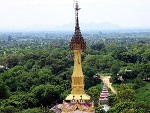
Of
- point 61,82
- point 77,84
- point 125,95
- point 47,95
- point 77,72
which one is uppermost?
point 77,72

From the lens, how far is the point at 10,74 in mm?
65438

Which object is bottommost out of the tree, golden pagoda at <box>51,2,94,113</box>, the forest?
the forest

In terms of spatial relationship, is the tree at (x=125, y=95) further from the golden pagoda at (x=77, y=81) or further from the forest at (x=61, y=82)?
the golden pagoda at (x=77, y=81)

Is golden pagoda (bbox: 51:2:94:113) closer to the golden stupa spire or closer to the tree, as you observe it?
the golden stupa spire

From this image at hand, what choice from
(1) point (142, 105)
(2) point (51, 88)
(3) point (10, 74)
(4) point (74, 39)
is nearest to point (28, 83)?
(3) point (10, 74)

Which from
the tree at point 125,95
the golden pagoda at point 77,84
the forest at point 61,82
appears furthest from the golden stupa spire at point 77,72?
the tree at point 125,95

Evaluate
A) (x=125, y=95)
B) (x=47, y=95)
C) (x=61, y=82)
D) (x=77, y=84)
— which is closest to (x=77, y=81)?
(x=77, y=84)

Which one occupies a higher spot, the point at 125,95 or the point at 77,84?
the point at 77,84

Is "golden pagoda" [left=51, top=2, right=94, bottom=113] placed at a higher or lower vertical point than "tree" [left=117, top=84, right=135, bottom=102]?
higher

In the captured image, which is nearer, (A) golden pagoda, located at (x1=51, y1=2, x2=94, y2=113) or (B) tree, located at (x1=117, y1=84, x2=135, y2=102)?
(A) golden pagoda, located at (x1=51, y1=2, x2=94, y2=113)

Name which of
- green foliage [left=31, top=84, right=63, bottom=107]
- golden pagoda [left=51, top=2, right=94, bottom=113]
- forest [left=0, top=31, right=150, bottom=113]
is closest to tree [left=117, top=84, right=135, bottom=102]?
forest [left=0, top=31, right=150, bottom=113]

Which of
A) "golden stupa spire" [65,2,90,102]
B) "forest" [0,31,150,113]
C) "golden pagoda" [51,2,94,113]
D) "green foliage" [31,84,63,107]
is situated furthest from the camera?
"green foliage" [31,84,63,107]

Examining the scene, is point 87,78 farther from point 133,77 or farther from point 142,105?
point 142,105

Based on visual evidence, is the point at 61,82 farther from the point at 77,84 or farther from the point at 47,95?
the point at 77,84
